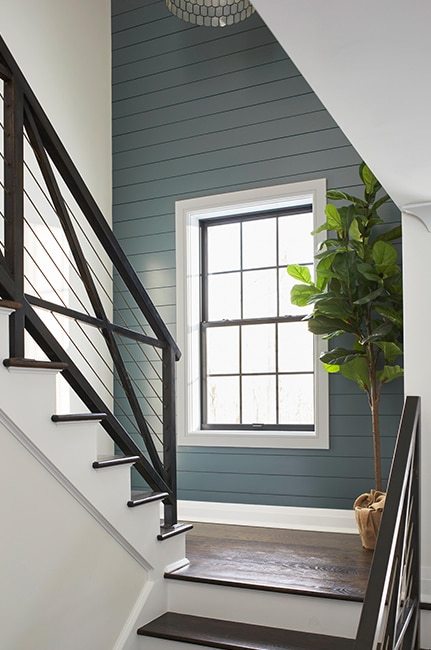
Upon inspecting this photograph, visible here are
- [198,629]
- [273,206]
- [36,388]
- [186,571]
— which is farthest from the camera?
[273,206]

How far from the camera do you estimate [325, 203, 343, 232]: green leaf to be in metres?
4.10

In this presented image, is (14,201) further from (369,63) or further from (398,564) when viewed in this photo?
(398,564)

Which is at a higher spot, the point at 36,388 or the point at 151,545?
the point at 36,388

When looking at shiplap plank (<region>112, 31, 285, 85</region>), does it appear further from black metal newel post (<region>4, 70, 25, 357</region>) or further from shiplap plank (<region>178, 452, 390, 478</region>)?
shiplap plank (<region>178, 452, 390, 478</region>)

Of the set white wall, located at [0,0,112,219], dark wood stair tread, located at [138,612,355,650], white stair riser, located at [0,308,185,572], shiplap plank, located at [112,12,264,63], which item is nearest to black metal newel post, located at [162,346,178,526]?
white stair riser, located at [0,308,185,572]

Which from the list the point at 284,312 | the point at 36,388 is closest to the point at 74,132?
the point at 284,312

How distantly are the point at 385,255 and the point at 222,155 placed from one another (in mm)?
1561

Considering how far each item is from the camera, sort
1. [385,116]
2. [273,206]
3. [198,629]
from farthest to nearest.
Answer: [273,206], [198,629], [385,116]

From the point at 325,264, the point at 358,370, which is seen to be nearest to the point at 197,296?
the point at 325,264

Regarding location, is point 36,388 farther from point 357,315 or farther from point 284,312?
point 284,312

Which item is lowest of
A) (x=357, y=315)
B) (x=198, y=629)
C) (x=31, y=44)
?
(x=198, y=629)

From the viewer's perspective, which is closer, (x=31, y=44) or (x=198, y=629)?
(x=198, y=629)

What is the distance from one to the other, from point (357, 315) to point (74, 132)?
2416mm

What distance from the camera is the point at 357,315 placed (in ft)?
13.1
